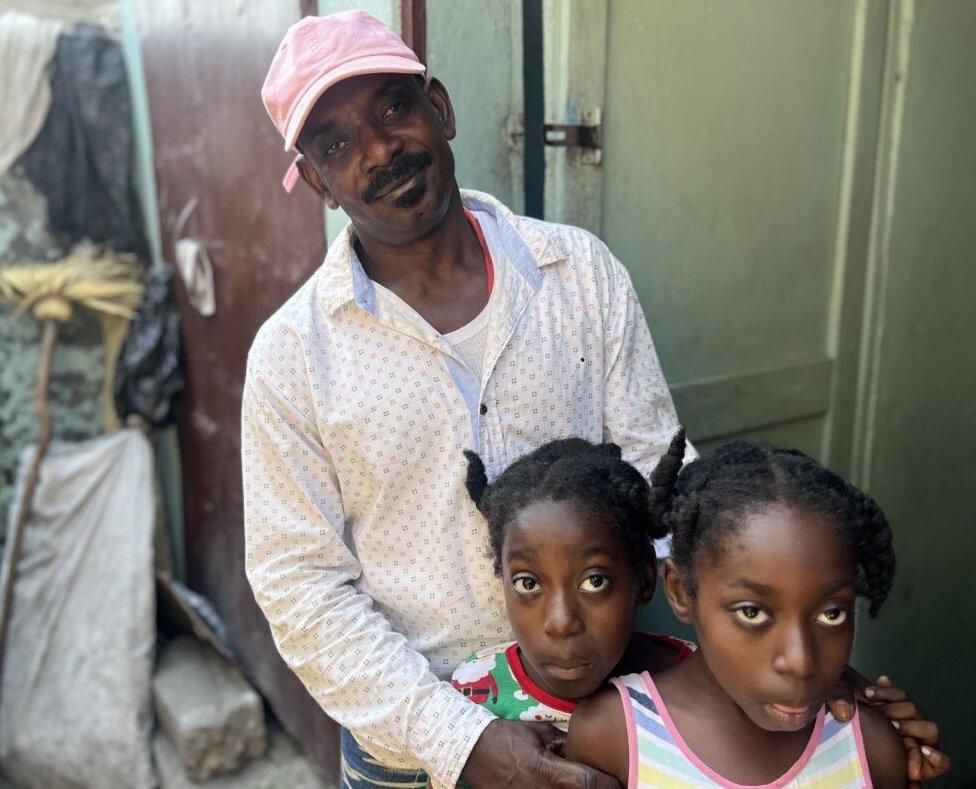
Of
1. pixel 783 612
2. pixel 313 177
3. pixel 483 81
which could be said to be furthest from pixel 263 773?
pixel 783 612

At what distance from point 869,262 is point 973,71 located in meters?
0.63

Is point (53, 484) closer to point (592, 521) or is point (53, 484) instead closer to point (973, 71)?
point (592, 521)

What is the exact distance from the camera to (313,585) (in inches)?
63.0

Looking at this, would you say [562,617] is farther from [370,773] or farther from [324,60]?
[324,60]

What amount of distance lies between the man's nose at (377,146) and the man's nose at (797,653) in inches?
39.1

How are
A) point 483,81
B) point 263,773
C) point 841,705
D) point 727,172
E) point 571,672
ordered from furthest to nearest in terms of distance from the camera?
1. point 263,773
2. point 727,172
3. point 483,81
4. point 571,672
5. point 841,705

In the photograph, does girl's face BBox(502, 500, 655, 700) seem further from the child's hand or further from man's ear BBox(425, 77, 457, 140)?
man's ear BBox(425, 77, 457, 140)

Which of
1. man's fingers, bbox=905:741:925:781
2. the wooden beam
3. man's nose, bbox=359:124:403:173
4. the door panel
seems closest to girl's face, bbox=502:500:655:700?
man's fingers, bbox=905:741:925:781

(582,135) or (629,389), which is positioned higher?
(582,135)

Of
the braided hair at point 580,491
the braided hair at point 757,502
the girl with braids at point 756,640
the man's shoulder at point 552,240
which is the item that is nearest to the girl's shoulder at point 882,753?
the girl with braids at point 756,640

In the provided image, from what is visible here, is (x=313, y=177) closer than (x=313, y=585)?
No

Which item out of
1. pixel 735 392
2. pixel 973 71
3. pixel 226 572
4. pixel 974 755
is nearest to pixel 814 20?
pixel 973 71

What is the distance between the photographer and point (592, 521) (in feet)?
4.65

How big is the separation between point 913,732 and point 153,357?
3.25m
